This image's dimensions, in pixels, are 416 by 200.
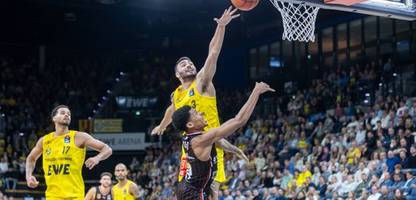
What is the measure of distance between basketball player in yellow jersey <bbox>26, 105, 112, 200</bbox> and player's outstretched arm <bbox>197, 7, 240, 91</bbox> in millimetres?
1807

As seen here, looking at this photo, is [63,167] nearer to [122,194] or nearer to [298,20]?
[122,194]

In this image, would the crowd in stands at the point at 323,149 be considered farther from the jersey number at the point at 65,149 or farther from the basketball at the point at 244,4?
the jersey number at the point at 65,149

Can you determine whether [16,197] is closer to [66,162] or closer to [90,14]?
[90,14]

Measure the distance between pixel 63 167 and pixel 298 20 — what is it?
5.04 m

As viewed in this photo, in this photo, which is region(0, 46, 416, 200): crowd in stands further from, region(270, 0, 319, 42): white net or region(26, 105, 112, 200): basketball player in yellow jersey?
region(26, 105, 112, 200): basketball player in yellow jersey

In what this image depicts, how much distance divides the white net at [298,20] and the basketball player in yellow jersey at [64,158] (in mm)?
4173

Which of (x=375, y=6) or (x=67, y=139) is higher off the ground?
(x=375, y=6)

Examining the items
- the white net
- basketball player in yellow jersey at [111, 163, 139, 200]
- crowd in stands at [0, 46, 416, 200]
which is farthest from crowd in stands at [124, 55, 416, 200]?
basketball player in yellow jersey at [111, 163, 139, 200]

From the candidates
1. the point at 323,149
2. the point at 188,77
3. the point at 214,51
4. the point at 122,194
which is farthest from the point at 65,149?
the point at 323,149

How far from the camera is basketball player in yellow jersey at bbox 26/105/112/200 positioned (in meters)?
8.48

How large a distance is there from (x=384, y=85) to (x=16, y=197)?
1342cm

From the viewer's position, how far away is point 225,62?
32562 millimetres

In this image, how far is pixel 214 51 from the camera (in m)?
7.28

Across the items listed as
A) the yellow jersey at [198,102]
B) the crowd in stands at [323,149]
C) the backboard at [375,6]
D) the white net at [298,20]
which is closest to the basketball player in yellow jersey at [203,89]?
the yellow jersey at [198,102]
